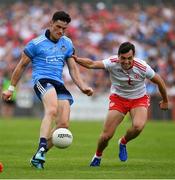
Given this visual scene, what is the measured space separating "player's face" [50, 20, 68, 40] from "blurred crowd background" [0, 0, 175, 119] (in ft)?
63.4

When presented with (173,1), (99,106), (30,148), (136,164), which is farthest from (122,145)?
(173,1)

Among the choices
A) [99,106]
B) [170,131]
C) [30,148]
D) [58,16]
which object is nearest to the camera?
[58,16]

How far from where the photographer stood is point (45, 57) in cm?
1245

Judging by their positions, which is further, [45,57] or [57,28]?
[45,57]

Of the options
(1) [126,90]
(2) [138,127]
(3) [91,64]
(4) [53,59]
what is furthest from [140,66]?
(4) [53,59]

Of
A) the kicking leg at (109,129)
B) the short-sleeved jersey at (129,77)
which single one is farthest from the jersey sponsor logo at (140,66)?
the kicking leg at (109,129)

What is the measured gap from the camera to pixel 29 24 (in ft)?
108

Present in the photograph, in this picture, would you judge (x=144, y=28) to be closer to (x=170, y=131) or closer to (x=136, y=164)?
(x=170, y=131)

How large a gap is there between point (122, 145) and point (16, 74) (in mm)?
2600

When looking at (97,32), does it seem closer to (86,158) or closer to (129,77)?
(86,158)

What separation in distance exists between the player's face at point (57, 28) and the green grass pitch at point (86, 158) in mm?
2200

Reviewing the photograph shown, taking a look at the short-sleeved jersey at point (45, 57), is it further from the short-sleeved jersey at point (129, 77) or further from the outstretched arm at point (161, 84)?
the outstretched arm at point (161, 84)

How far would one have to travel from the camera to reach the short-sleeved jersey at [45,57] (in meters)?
12.4

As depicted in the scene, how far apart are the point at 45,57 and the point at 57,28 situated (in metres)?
0.53
